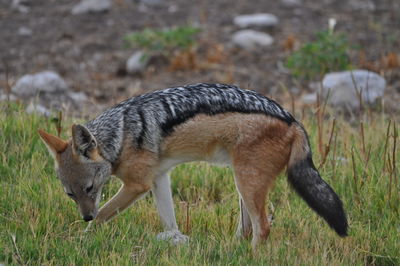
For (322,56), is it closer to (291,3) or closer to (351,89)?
(351,89)

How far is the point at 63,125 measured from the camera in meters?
8.02

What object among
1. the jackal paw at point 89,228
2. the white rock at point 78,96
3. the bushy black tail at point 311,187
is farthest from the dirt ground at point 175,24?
the bushy black tail at point 311,187

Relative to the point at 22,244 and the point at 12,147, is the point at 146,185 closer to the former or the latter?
the point at 22,244

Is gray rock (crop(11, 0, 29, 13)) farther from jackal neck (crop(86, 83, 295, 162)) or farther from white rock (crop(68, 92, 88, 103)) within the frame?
jackal neck (crop(86, 83, 295, 162))

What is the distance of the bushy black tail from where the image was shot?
545 cm

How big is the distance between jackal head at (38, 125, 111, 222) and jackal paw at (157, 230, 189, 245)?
576 mm

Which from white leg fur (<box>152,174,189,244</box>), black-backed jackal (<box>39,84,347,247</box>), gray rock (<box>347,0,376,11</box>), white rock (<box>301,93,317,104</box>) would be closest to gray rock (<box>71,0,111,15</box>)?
gray rock (<box>347,0,376,11</box>)

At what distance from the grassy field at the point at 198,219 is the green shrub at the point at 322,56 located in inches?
123

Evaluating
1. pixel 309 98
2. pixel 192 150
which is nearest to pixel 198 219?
pixel 192 150

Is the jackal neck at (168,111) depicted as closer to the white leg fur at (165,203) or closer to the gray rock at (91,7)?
the white leg fur at (165,203)

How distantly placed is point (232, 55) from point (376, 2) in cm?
411

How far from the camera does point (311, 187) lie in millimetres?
5609

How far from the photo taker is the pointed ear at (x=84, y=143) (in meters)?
5.69

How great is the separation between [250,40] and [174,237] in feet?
25.9
